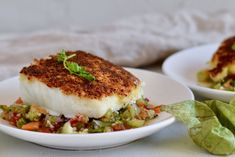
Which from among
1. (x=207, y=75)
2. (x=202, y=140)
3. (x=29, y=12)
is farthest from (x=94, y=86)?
(x=29, y=12)

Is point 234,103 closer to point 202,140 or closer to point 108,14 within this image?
point 202,140

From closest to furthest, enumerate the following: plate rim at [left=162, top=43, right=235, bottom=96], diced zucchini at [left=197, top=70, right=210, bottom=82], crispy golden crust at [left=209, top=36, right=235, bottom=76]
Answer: plate rim at [left=162, top=43, right=235, bottom=96]
crispy golden crust at [left=209, top=36, right=235, bottom=76]
diced zucchini at [left=197, top=70, right=210, bottom=82]

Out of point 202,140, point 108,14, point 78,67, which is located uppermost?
point 78,67

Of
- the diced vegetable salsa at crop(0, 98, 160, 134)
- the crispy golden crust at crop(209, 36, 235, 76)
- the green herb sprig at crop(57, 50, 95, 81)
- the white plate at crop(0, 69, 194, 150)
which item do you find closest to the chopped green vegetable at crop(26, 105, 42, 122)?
Result: the diced vegetable salsa at crop(0, 98, 160, 134)

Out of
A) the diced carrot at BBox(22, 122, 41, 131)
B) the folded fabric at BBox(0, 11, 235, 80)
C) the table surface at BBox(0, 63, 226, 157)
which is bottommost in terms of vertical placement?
the folded fabric at BBox(0, 11, 235, 80)

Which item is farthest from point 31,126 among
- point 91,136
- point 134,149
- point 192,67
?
point 192,67

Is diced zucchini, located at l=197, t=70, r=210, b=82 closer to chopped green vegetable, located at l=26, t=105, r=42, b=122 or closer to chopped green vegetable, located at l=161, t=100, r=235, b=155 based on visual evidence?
chopped green vegetable, located at l=161, t=100, r=235, b=155

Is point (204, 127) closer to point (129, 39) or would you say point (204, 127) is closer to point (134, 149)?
point (134, 149)
